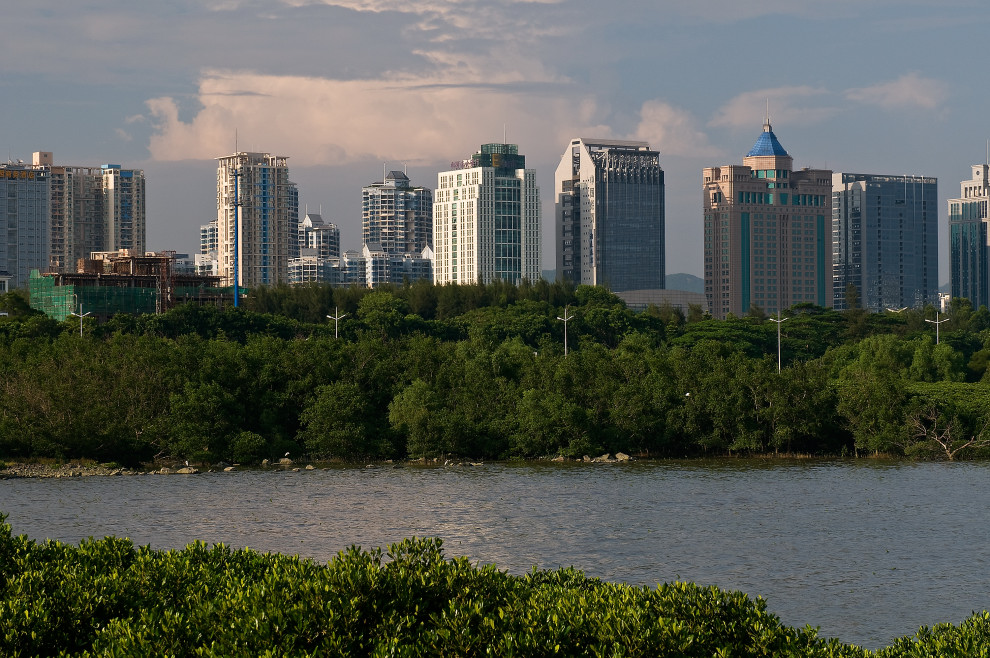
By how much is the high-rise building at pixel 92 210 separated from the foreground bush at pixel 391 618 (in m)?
177

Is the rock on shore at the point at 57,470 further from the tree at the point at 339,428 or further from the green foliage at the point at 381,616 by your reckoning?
the green foliage at the point at 381,616

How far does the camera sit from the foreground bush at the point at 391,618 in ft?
40.6

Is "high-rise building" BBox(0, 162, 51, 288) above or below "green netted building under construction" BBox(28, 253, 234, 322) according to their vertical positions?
above

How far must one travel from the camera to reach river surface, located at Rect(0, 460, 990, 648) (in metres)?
31.0

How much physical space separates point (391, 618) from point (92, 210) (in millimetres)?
190894

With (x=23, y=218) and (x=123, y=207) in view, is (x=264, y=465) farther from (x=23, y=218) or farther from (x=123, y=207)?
(x=123, y=207)

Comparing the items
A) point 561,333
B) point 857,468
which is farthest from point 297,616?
point 561,333

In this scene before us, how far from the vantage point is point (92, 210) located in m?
191

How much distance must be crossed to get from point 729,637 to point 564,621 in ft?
6.25

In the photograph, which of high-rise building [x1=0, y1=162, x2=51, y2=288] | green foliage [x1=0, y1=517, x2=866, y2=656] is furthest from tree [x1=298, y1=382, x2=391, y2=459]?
high-rise building [x1=0, y1=162, x2=51, y2=288]

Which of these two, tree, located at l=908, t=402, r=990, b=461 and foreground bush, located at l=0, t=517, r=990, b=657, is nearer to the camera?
foreground bush, located at l=0, t=517, r=990, b=657

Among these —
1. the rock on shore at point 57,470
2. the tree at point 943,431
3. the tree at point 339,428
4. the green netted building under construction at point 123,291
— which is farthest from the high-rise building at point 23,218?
the tree at point 943,431

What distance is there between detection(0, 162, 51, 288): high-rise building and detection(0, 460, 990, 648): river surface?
439 ft

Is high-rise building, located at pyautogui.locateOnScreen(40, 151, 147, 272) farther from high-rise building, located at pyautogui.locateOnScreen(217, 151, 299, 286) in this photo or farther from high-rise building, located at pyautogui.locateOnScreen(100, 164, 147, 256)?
high-rise building, located at pyautogui.locateOnScreen(217, 151, 299, 286)
